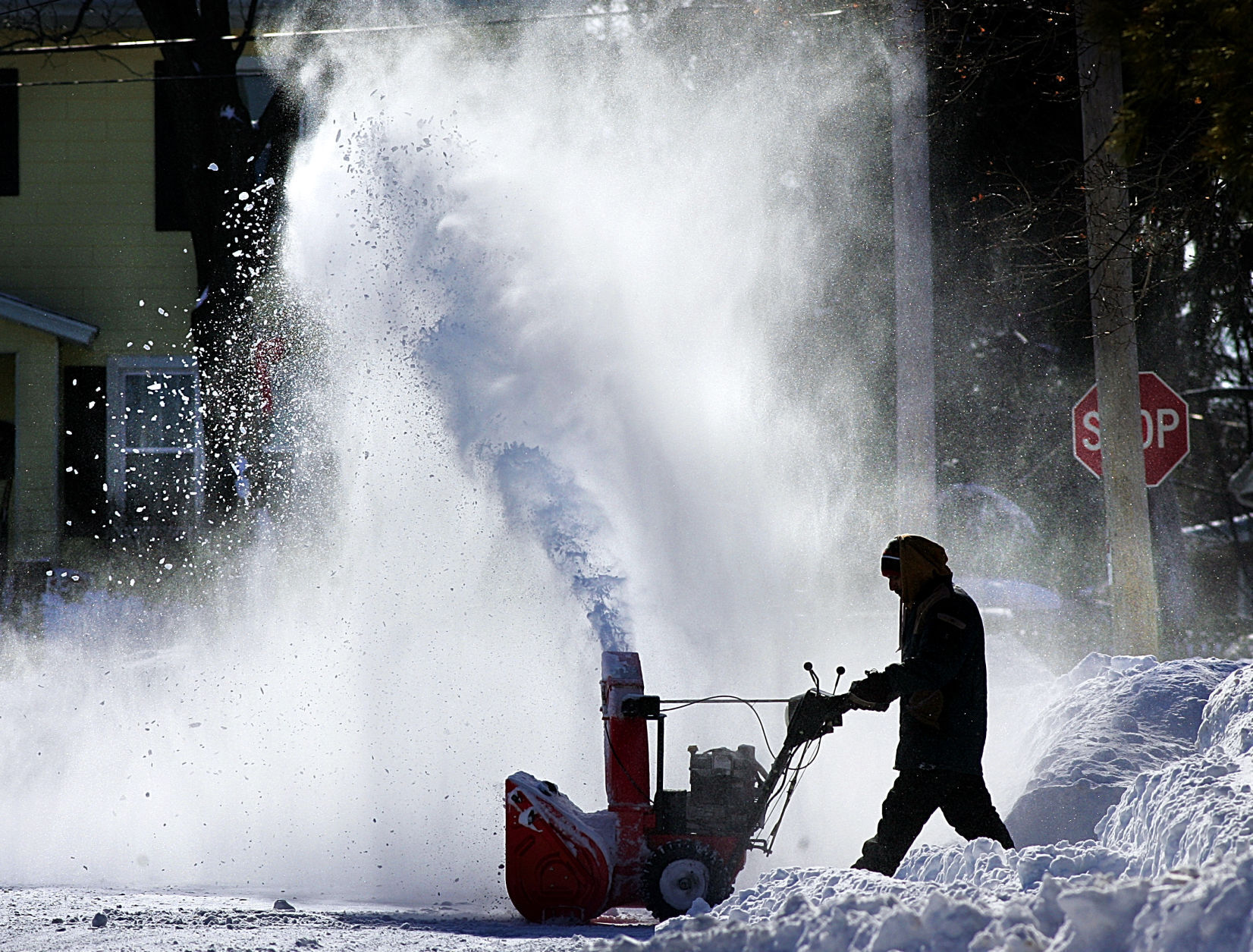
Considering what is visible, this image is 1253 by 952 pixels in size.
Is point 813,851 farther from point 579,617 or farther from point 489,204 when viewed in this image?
point 489,204

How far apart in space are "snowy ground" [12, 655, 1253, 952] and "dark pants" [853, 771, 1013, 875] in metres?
0.12

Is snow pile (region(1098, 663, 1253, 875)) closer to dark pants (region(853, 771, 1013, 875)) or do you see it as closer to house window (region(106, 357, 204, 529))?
dark pants (region(853, 771, 1013, 875))

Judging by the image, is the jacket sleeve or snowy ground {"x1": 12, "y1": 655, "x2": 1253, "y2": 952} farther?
the jacket sleeve

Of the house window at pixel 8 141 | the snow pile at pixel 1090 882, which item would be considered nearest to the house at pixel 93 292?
the house window at pixel 8 141

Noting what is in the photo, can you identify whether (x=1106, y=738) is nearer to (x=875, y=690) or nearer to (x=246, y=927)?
(x=875, y=690)

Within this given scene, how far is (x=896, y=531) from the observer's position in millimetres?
11227

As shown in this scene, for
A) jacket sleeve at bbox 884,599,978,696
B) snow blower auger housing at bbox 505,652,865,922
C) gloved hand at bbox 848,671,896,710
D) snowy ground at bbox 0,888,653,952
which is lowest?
snowy ground at bbox 0,888,653,952

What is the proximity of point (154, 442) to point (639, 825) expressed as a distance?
43.0 ft

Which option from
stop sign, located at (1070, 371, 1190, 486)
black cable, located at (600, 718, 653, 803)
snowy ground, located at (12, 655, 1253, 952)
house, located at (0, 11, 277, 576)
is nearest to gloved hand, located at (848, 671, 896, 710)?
snowy ground, located at (12, 655, 1253, 952)

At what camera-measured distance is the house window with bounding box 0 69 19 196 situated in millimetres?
17562

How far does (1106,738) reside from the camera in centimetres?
616

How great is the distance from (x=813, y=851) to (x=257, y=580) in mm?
8563

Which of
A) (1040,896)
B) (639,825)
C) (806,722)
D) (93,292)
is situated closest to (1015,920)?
(1040,896)

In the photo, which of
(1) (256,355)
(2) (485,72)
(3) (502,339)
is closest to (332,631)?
(3) (502,339)
